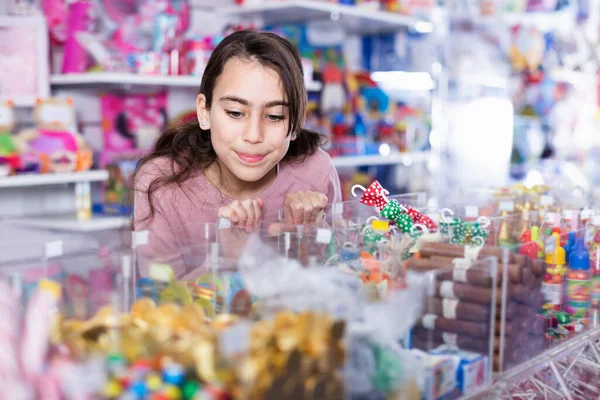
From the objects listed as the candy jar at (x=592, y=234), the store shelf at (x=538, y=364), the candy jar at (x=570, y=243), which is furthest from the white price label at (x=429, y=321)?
the candy jar at (x=592, y=234)

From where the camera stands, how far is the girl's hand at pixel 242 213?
4.61ft

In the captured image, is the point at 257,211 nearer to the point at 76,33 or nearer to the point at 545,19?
the point at 76,33

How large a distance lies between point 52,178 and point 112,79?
16.5 inches

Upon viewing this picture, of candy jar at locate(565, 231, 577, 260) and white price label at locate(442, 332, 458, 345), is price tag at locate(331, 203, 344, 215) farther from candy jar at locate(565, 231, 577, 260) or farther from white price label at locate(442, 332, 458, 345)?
white price label at locate(442, 332, 458, 345)

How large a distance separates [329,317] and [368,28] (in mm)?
3554

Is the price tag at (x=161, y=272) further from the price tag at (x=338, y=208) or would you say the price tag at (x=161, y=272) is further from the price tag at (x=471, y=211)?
the price tag at (x=471, y=211)

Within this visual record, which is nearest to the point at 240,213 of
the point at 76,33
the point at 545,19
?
the point at 76,33

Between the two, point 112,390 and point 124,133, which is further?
point 124,133

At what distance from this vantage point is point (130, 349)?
72cm

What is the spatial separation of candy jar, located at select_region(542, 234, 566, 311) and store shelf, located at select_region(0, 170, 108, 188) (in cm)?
178

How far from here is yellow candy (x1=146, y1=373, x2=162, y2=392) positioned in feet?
2.16

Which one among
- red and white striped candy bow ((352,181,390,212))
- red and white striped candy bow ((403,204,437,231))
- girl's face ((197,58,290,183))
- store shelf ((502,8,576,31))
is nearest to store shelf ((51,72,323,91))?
girl's face ((197,58,290,183))

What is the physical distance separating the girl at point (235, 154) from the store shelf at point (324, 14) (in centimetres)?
170

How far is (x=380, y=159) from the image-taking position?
3.86 m
